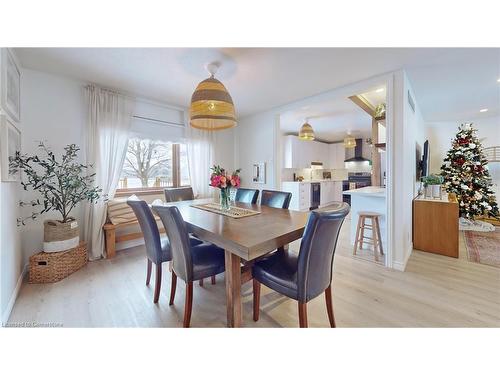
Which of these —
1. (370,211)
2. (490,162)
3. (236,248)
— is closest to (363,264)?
(370,211)

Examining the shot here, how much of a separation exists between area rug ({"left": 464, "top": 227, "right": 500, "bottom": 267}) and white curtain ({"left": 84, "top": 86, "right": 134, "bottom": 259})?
500 cm

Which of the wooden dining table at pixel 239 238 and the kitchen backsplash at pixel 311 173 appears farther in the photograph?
the kitchen backsplash at pixel 311 173

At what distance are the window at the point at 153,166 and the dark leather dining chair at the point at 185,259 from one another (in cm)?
236

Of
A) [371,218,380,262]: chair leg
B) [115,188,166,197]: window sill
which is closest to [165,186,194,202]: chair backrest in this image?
[115,188,166,197]: window sill

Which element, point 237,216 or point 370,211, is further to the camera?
point 370,211

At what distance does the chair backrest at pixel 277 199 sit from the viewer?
91.5 inches

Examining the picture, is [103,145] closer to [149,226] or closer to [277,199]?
[149,226]

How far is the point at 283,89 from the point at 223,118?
1440 millimetres

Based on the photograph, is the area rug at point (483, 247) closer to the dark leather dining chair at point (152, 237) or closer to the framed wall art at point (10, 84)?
the dark leather dining chair at point (152, 237)

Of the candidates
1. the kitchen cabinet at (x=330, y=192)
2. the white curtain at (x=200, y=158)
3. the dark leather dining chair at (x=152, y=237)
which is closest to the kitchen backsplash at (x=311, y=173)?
the kitchen cabinet at (x=330, y=192)

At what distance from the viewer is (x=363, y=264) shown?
2.48 meters

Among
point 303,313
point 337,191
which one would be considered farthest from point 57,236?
point 337,191

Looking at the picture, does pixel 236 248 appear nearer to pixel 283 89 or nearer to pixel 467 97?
pixel 283 89
